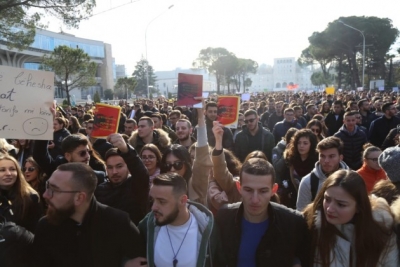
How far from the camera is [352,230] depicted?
232 centimetres

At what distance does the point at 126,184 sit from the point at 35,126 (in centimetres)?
86

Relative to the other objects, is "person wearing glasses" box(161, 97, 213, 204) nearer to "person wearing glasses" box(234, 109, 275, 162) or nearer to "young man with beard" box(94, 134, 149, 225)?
"young man with beard" box(94, 134, 149, 225)

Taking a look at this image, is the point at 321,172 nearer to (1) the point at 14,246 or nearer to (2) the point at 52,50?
(1) the point at 14,246

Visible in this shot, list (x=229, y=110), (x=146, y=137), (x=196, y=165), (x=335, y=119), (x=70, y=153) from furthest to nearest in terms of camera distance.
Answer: (x=335, y=119) → (x=229, y=110) → (x=146, y=137) → (x=70, y=153) → (x=196, y=165)

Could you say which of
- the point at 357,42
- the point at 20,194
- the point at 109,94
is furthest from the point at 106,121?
the point at 109,94

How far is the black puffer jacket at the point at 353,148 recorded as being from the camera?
5957mm

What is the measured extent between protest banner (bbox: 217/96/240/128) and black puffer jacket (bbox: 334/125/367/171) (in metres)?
1.68

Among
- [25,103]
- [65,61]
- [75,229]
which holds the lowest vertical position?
[75,229]

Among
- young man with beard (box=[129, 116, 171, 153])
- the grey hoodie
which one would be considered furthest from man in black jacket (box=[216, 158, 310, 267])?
young man with beard (box=[129, 116, 171, 153])

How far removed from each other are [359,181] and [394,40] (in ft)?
219

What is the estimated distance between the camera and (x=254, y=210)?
2354mm

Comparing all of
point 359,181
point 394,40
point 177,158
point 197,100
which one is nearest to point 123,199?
point 177,158

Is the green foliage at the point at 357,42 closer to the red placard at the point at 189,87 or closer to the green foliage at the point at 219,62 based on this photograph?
the green foliage at the point at 219,62

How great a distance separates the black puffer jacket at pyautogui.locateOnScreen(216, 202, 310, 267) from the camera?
7.57ft
